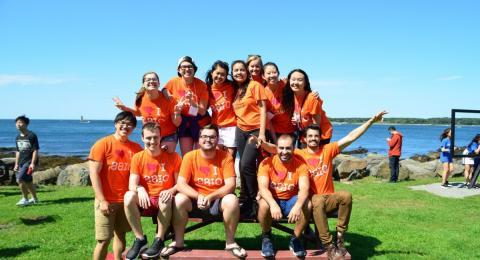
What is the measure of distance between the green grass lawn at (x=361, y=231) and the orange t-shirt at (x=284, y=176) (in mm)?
1775

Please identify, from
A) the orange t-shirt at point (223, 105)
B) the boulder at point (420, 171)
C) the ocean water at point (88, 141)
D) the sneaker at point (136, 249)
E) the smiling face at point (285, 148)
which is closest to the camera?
the sneaker at point (136, 249)

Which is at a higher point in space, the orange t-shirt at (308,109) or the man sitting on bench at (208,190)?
the orange t-shirt at (308,109)

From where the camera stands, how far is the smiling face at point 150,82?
19.5ft

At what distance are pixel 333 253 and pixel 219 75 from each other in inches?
121

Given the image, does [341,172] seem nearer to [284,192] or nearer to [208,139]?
[284,192]

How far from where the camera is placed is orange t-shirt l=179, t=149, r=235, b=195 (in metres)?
5.38

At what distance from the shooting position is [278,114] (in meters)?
6.21

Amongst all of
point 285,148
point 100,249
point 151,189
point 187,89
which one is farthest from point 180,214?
point 187,89

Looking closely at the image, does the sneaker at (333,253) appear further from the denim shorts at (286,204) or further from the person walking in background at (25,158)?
the person walking in background at (25,158)

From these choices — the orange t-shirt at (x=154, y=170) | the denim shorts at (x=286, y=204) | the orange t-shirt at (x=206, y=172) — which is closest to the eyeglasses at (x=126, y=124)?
the orange t-shirt at (x=154, y=170)

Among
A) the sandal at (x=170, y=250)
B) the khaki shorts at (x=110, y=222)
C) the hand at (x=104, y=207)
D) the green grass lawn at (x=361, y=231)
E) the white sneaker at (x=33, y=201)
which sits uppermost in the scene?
the hand at (x=104, y=207)

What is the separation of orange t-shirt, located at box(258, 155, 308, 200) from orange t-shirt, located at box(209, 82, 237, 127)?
44.3 inches

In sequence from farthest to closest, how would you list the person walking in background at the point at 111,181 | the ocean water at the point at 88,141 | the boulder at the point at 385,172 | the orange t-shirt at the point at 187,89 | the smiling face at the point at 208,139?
the ocean water at the point at 88,141, the boulder at the point at 385,172, the orange t-shirt at the point at 187,89, the smiling face at the point at 208,139, the person walking in background at the point at 111,181

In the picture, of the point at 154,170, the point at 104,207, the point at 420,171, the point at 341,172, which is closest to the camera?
the point at 104,207
